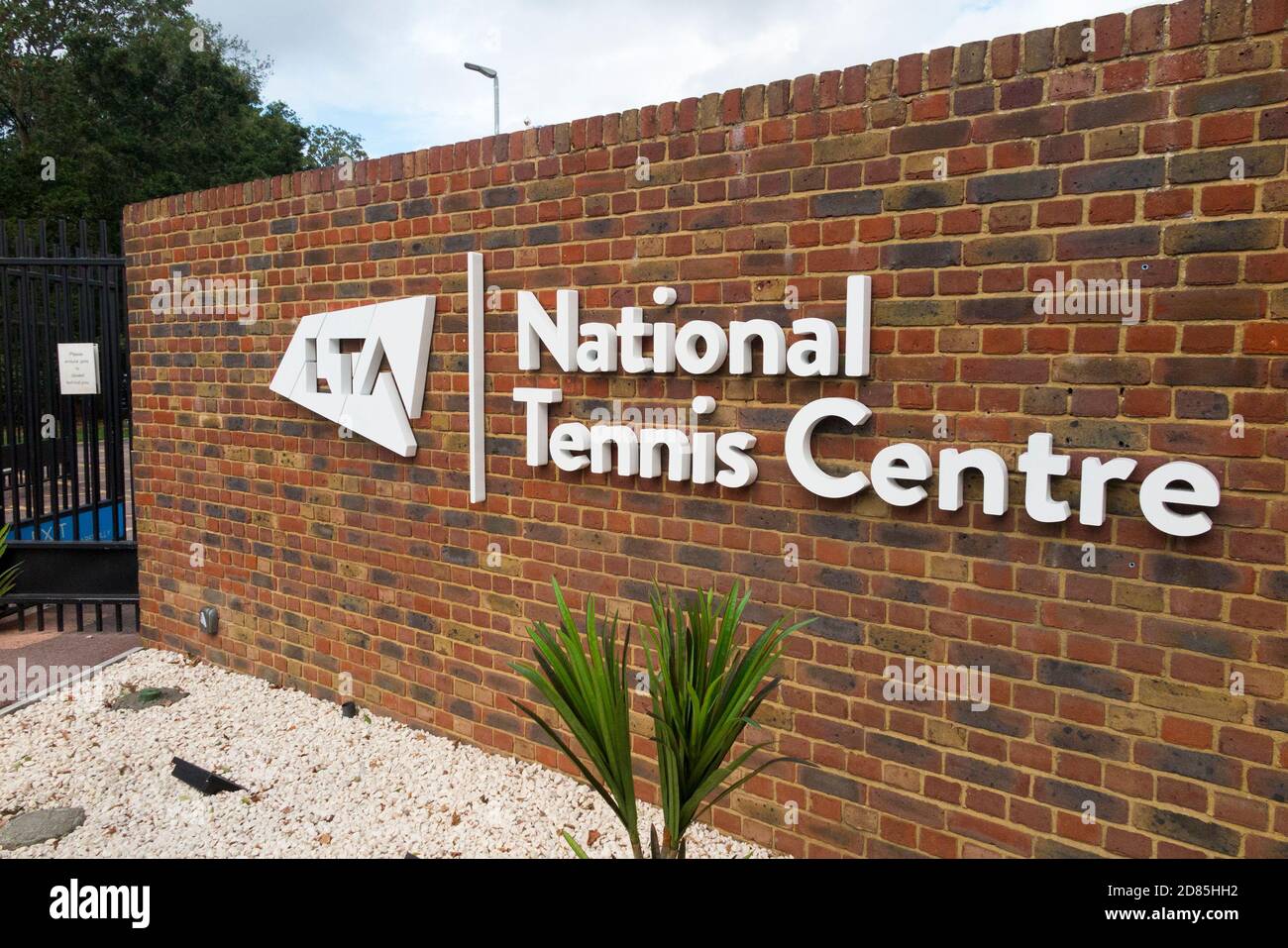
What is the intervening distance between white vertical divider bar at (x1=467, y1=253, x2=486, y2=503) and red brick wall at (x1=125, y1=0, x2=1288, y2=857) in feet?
0.25

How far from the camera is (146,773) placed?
4.34 metres

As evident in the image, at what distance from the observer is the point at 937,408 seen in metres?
3.02

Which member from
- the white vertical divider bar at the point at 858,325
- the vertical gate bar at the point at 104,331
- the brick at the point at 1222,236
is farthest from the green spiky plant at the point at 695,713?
the vertical gate bar at the point at 104,331

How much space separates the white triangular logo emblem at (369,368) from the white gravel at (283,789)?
1.56m

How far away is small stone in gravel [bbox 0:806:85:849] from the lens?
3779 mm

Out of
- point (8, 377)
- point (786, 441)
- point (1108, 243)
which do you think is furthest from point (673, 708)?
point (8, 377)

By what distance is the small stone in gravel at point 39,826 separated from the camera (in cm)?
378

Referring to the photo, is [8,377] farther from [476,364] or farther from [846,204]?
[846,204]

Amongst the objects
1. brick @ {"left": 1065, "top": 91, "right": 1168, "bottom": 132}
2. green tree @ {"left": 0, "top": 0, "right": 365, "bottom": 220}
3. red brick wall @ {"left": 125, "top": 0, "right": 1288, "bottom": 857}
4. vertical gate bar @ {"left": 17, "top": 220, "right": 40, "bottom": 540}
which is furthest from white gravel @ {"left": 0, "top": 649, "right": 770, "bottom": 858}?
green tree @ {"left": 0, "top": 0, "right": 365, "bottom": 220}

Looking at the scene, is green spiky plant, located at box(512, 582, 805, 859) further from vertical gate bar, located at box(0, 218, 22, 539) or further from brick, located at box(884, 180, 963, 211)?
vertical gate bar, located at box(0, 218, 22, 539)

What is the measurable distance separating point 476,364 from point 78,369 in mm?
3635

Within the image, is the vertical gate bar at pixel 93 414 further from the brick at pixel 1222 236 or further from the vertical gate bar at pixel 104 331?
the brick at pixel 1222 236
